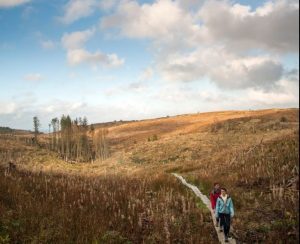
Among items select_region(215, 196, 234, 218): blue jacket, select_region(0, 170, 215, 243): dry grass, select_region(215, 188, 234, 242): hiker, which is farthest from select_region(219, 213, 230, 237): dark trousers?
select_region(0, 170, 215, 243): dry grass

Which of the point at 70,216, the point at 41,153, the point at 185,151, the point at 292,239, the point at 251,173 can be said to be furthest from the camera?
the point at 41,153

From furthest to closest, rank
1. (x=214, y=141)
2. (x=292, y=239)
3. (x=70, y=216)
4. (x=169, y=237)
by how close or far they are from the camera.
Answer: (x=214, y=141), (x=70, y=216), (x=169, y=237), (x=292, y=239)

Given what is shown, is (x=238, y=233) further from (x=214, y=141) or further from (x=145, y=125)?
(x=145, y=125)

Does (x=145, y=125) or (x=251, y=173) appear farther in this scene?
(x=145, y=125)

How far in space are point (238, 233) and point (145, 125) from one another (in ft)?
565

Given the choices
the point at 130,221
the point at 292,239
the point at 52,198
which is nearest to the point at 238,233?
the point at 292,239

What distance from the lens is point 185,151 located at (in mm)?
65250

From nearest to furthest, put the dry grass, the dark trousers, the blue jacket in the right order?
the dry grass → the dark trousers → the blue jacket

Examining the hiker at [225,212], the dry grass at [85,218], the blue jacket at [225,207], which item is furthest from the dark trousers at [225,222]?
the dry grass at [85,218]

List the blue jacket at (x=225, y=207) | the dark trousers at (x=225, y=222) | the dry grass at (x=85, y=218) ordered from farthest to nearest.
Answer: the blue jacket at (x=225, y=207), the dark trousers at (x=225, y=222), the dry grass at (x=85, y=218)

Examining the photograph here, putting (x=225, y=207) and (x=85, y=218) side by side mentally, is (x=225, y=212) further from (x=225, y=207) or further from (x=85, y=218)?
(x=85, y=218)

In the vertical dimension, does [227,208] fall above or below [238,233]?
above

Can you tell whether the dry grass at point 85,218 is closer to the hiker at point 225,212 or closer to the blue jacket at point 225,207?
the hiker at point 225,212

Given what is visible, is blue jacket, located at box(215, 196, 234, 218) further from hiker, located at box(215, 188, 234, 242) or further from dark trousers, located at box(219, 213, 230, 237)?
dark trousers, located at box(219, 213, 230, 237)
